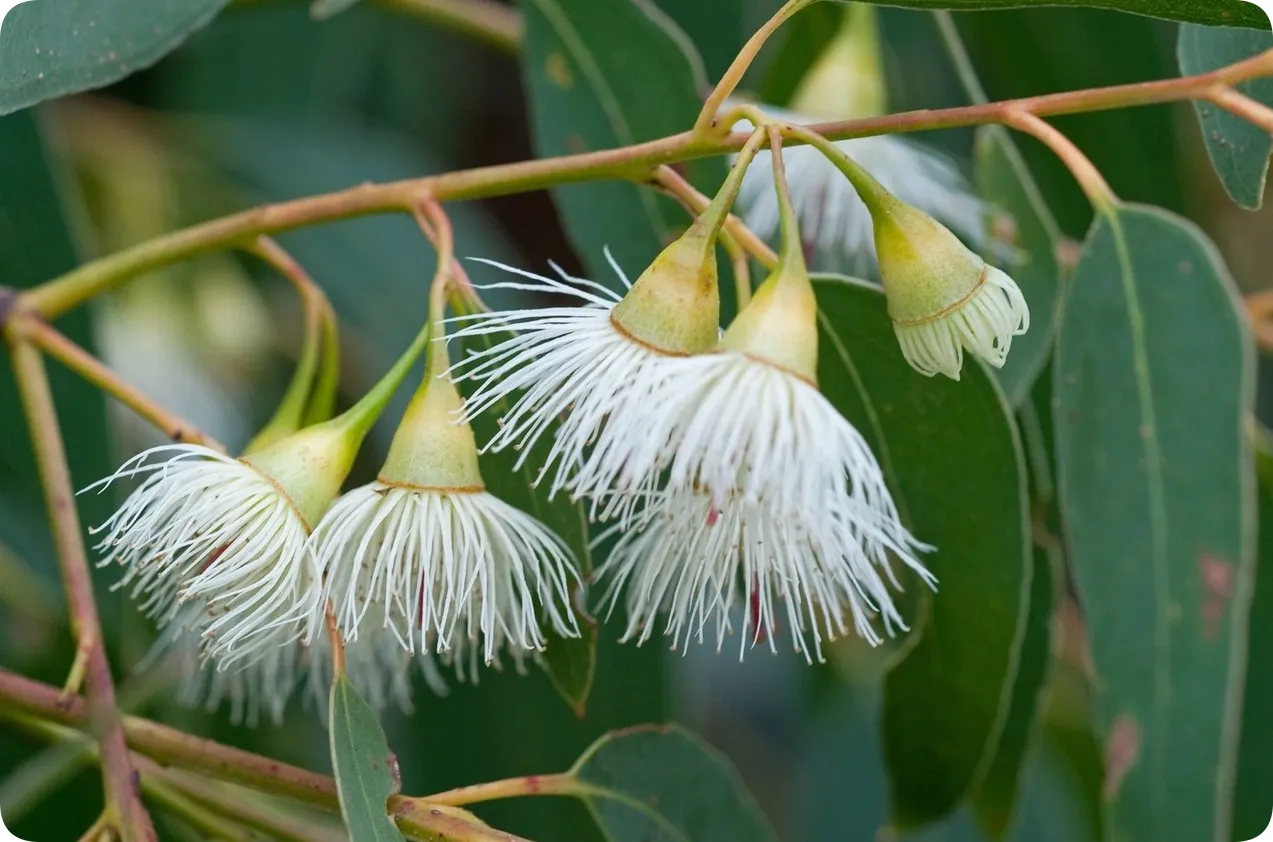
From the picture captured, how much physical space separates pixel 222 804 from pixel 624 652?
36cm

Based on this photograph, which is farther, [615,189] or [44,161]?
[44,161]

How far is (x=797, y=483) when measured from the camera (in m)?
0.62

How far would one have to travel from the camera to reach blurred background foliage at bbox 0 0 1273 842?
1.19m

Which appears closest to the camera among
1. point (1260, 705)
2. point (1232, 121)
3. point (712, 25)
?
point (1232, 121)

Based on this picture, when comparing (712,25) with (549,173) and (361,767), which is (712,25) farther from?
(361,767)

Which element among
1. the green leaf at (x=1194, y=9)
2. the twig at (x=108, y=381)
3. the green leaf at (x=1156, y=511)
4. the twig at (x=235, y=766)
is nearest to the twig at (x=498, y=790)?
the twig at (x=235, y=766)

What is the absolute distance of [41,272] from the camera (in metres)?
1.20

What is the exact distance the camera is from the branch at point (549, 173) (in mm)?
694

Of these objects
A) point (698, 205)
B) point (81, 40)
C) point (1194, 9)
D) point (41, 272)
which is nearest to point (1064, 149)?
point (1194, 9)

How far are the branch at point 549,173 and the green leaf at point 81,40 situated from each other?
0.36 ft

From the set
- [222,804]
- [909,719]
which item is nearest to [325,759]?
[222,804]

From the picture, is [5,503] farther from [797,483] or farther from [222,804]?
[797,483]

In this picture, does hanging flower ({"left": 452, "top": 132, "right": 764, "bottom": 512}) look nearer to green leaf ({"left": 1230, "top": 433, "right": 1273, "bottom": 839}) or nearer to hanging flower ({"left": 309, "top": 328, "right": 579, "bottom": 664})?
hanging flower ({"left": 309, "top": 328, "right": 579, "bottom": 664})

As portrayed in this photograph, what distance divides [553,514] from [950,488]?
25 centimetres
